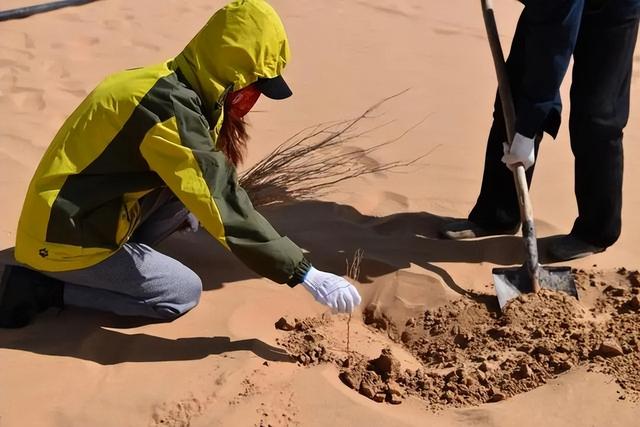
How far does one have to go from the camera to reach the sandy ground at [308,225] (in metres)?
2.32

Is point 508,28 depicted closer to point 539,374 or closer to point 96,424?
point 539,374

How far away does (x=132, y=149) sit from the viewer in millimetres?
2402

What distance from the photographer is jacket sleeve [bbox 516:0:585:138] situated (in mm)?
2658

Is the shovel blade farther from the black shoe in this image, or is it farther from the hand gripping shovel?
the black shoe

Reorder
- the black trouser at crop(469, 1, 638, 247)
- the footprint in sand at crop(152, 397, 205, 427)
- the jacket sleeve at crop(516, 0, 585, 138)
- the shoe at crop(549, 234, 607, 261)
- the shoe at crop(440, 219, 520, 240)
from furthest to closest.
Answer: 1. the shoe at crop(440, 219, 520, 240)
2. the shoe at crop(549, 234, 607, 261)
3. the black trouser at crop(469, 1, 638, 247)
4. the jacket sleeve at crop(516, 0, 585, 138)
5. the footprint in sand at crop(152, 397, 205, 427)

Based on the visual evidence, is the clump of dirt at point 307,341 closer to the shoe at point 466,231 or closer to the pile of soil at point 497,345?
the pile of soil at point 497,345

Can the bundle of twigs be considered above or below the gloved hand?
below

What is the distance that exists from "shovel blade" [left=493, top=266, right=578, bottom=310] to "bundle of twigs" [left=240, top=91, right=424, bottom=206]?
843mm

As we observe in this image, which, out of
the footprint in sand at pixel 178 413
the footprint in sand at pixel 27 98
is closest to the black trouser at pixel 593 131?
the footprint in sand at pixel 178 413

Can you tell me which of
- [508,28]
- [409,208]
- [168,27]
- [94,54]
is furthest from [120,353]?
[508,28]

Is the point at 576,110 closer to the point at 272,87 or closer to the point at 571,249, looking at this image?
the point at 571,249

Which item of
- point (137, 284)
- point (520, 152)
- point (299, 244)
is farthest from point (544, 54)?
point (137, 284)

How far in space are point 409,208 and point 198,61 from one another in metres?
1.45

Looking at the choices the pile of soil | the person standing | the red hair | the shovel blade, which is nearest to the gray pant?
the red hair
